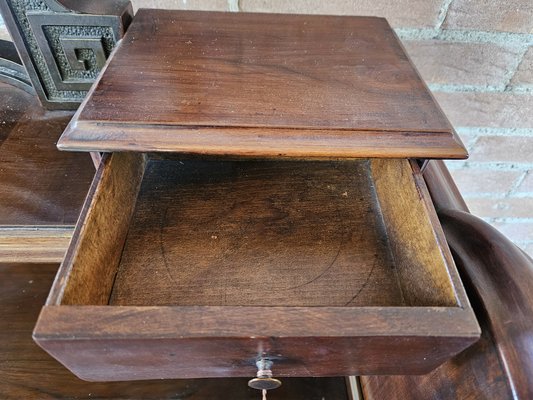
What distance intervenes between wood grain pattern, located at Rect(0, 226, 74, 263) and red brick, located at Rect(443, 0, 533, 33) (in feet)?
2.12

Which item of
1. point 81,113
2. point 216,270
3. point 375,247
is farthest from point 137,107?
point 375,247

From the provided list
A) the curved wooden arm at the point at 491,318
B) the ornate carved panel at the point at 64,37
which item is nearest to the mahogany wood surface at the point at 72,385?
the curved wooden arm at the point at 491,318

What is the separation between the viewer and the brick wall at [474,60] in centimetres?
68

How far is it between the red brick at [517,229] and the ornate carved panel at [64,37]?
979 millimetres

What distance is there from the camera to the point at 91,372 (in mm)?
397

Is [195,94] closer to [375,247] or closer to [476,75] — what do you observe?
[375,247]

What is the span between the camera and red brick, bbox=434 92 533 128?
801 mm

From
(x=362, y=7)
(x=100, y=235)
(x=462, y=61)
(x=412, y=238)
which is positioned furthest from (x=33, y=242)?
(x=462, y=61)

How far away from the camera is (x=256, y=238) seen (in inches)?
20.7

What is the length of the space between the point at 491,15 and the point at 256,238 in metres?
0.53

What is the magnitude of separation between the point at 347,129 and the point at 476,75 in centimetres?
48

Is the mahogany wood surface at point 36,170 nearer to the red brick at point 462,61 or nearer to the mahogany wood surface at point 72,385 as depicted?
the mahogany wood surface at point 72,385

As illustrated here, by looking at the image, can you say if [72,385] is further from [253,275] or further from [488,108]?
[488,108]

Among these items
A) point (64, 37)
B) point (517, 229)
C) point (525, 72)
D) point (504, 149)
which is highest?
point (64, 37)
